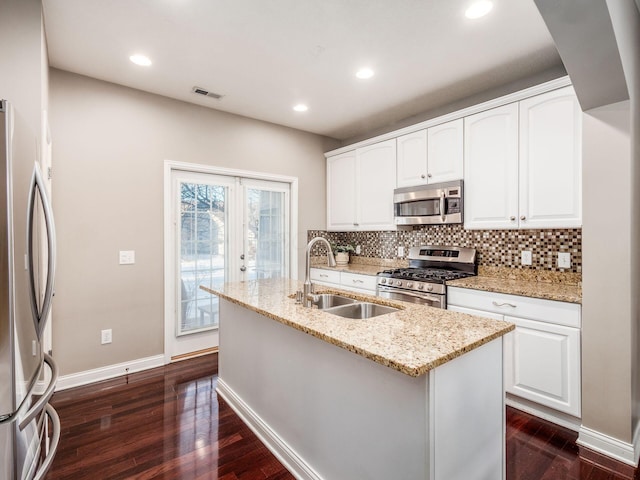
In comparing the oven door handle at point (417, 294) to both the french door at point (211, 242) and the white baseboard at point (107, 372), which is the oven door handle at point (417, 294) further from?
the white baseboard at point (107, 372)

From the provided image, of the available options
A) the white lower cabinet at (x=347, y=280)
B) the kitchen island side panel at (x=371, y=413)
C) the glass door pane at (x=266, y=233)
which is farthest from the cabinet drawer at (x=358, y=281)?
the kitchen island side panel at (x=371, y=413)

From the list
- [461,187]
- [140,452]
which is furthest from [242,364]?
[461,187]

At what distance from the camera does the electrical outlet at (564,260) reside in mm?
2605

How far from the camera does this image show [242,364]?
7.67 feet

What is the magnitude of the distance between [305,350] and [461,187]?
2215 mm

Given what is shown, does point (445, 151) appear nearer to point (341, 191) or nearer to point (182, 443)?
point (341, 191)

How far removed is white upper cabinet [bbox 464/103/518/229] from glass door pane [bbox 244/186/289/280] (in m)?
2.21

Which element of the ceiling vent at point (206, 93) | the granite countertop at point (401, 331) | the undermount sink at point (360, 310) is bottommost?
the undermount sink at point (360, 310)

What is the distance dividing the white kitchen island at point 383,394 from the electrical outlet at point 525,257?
5.30 feet

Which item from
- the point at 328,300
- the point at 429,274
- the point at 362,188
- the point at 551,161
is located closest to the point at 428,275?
the point at 429,274

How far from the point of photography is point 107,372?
9.73ft

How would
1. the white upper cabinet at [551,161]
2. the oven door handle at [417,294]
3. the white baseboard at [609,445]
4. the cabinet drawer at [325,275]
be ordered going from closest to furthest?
the white baseboard at [609,445] → the white upper cabinet at [551,161] → the oven door handle at [417,294] → the cabinet drawer at [325,275]

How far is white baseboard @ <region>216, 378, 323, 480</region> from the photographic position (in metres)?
1.71

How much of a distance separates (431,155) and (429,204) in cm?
50
